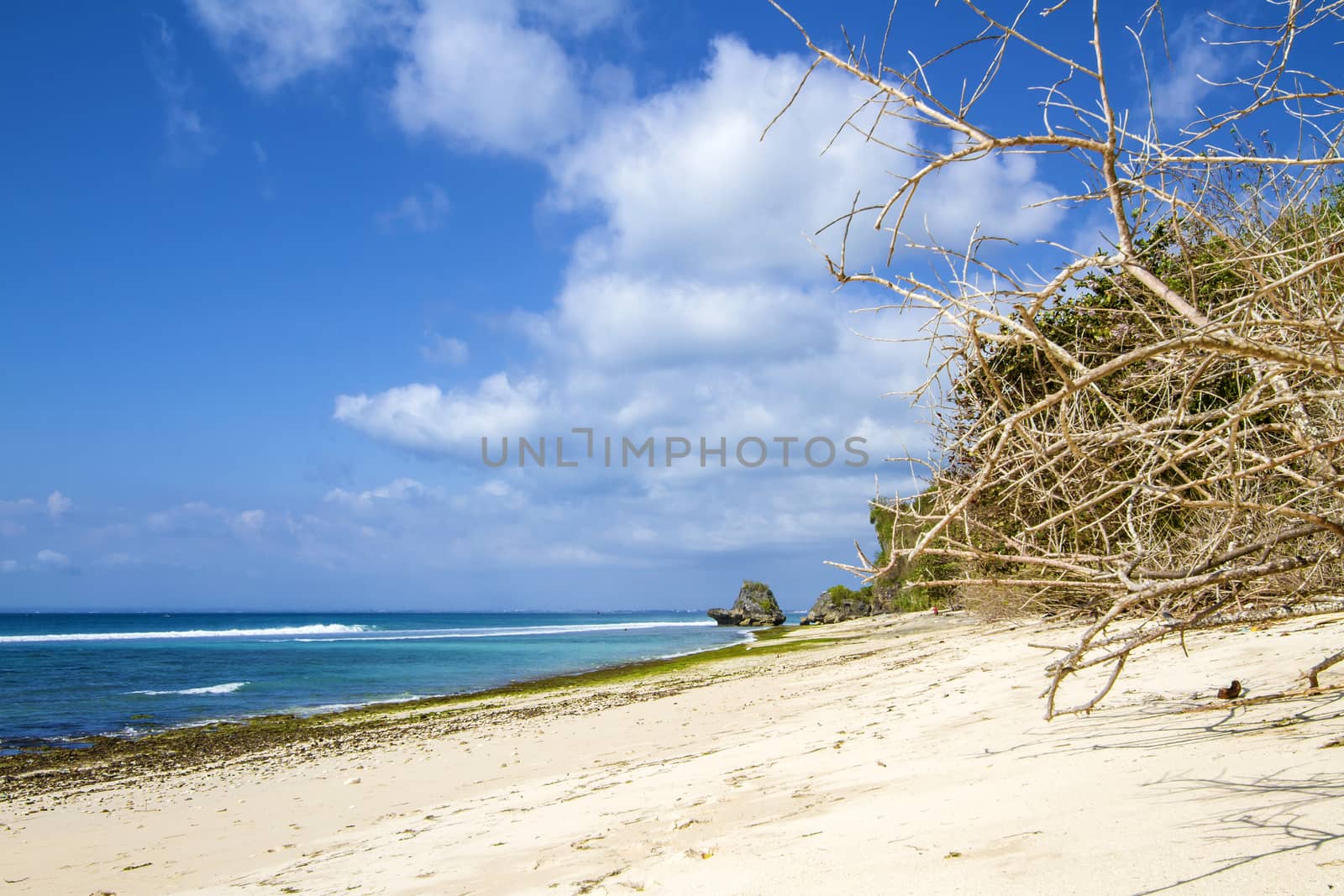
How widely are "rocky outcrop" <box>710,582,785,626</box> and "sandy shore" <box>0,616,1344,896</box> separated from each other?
6428cm

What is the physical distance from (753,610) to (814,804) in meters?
72.4

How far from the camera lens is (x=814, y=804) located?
4551mm

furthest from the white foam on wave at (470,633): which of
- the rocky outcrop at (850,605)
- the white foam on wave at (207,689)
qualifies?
the white foam on wave at (207,689)

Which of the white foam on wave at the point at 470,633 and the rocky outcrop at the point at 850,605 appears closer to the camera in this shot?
the rocky outcrop at the point at 850,605

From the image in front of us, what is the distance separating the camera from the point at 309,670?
104 feet

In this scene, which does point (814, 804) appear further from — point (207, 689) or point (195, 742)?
point (207, 689)

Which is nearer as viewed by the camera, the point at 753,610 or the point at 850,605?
the point at 850,605

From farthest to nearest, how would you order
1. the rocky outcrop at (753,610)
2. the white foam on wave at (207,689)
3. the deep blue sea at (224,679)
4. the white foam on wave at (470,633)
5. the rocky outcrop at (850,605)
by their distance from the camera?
1. the rocky outcrop at (753,610)
2. the white foam on wave at (470,633)
3. the rocky outcrop at (850,605)
4. the white foam on wave at (207,689)
5. the deep blue sea at (224,679)

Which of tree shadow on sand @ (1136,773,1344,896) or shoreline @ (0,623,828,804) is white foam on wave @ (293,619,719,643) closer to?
shoreline @ (0,623,828,804)

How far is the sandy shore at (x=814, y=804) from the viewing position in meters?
3.06

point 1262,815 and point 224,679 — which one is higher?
point 1262,815

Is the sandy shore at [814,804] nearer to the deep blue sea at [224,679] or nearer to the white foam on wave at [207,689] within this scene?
the deep blue sea at [224,679]

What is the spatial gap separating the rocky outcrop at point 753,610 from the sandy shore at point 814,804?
211 feet

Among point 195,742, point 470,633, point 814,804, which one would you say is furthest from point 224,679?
point 470,633
